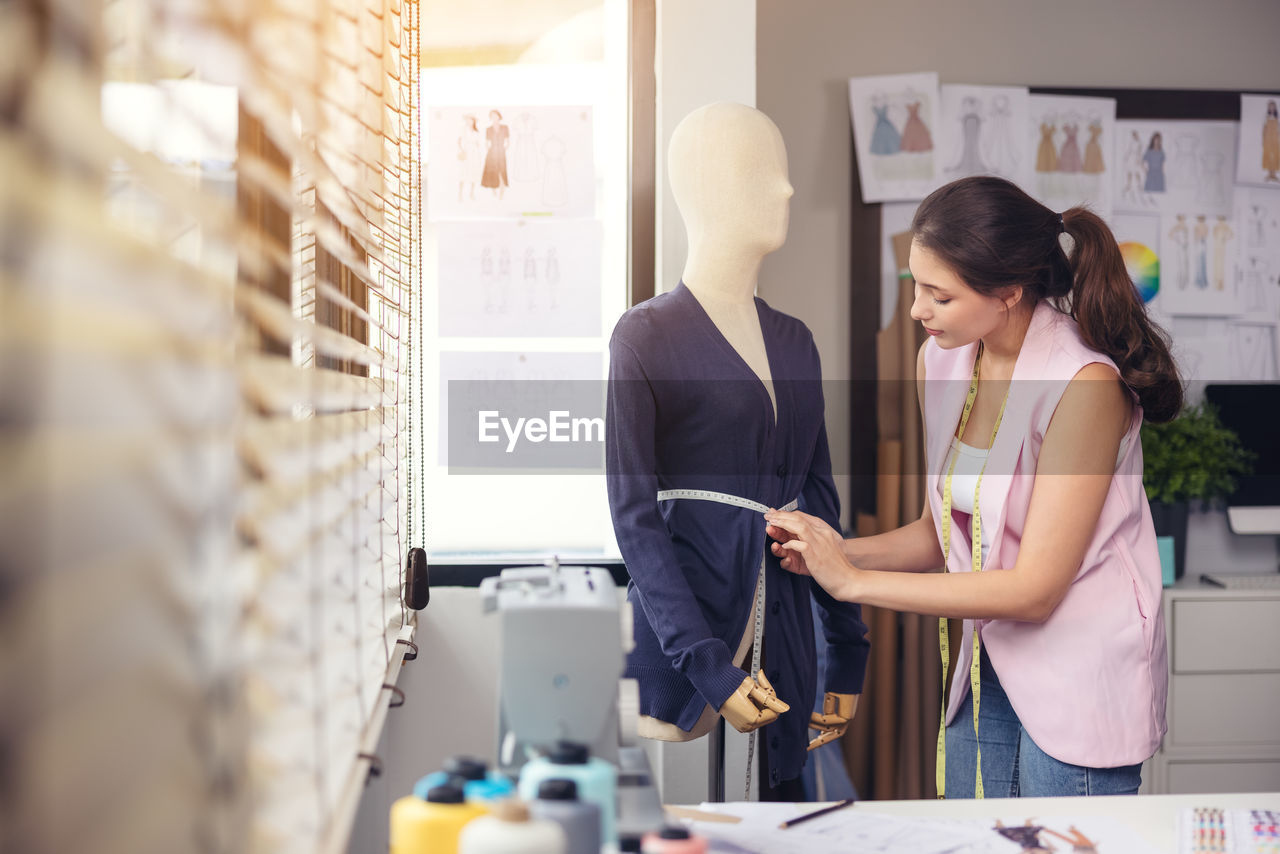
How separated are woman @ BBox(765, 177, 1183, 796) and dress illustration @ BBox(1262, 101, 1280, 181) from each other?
70.3 inches

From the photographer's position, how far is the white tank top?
1606mm

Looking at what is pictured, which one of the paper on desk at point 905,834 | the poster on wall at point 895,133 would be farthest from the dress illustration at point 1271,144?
the paper on desk at point 905,834

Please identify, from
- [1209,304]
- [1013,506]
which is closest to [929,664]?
[1013,506]

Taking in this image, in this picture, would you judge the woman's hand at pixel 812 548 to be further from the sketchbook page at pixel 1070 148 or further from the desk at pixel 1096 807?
the sketchbook page at pixel 1070 148

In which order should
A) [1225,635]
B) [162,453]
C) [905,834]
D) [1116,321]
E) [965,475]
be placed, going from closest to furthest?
[162,453], [905,834], [1116,321], [965,475], [1225,635]

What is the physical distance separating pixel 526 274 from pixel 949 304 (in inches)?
43.0

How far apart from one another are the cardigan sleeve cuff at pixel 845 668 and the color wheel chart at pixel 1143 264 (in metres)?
1.83

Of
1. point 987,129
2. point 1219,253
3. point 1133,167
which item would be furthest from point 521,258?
point 1219,253

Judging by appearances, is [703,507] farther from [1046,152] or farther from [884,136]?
[1046,152]

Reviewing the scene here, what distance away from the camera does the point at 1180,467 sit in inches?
107

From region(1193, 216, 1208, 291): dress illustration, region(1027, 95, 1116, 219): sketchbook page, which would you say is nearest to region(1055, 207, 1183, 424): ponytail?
region(1027, 95, 1116, 219): sketchbook page

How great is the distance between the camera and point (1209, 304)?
290cm

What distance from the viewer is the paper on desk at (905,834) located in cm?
112

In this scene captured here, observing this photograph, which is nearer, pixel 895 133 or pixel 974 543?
pixel 974 543
